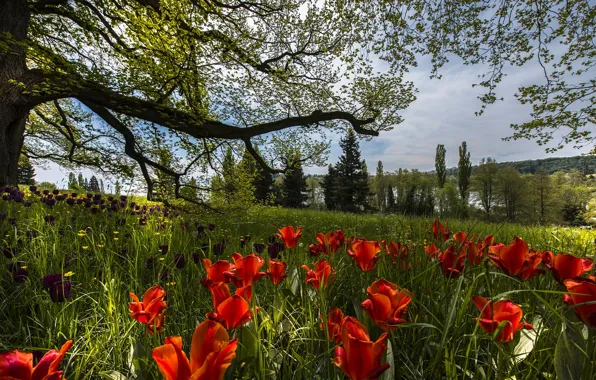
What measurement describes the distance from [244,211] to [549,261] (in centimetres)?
739

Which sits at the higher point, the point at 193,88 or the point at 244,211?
the point at 193,88

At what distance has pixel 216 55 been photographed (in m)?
6.89

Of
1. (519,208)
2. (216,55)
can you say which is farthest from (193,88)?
(519,208)

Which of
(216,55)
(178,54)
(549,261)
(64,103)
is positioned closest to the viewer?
(549,261)

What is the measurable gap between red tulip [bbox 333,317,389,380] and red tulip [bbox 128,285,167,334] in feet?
1.97

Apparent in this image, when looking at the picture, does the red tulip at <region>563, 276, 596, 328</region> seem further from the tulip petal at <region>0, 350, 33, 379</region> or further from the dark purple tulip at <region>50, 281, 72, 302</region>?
the dark purple tulip at <region>50, 281, 72, 302</region>

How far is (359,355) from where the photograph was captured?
1.89 ft

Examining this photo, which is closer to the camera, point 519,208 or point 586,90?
point 586,90

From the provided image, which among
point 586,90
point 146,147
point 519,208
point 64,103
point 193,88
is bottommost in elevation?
point 519,208

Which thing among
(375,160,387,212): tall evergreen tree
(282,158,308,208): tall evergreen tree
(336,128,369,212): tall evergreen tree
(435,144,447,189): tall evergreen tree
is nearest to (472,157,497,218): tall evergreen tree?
(435,144,447,189): tall evergreen tree

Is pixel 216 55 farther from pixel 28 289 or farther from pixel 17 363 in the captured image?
pixel 17 363

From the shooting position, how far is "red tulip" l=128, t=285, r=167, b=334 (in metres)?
0.87

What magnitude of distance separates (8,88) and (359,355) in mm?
8656

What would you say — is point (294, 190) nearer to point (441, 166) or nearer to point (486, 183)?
point (486, 183)
